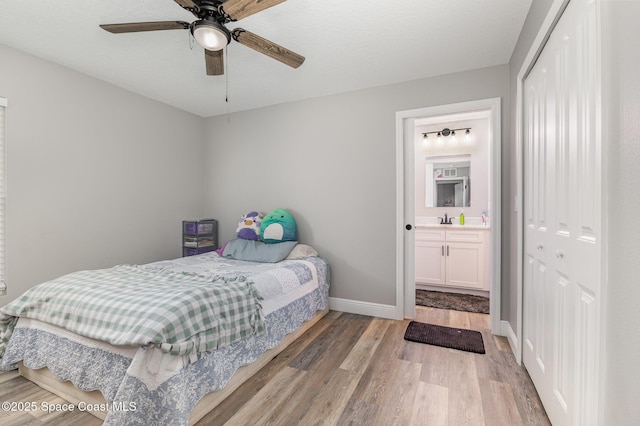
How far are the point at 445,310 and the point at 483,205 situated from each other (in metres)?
1.73

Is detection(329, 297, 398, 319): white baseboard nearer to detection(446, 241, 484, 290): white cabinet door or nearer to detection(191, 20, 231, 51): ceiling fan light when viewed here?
detection(446, 241, 484, 290): white cabinet door

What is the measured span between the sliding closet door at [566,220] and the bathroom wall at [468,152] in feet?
7.71

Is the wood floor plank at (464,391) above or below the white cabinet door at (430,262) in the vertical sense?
below

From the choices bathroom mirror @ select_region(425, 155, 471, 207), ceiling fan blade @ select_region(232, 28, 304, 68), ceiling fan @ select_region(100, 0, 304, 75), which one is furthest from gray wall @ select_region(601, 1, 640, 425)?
bathroom mirror @ select_region(425, 155, 471, 207)

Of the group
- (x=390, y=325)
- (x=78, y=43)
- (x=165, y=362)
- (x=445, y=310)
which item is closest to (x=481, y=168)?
(x=445, y=310)

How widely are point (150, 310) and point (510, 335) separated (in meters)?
2.72

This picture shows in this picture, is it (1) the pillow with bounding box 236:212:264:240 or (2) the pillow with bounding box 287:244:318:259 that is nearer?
(2) the pillow with bounding box 287:244:318:259

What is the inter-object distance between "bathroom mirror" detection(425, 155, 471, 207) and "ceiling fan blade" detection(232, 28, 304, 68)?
3.03 meters

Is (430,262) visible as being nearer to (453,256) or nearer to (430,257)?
(430,257)

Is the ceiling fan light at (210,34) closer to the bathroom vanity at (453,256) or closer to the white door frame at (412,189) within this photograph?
the white door frame at (412,189)

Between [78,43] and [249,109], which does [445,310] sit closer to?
[249,109]

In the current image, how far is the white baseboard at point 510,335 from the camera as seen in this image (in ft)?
7.14

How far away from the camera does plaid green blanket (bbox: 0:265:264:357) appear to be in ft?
4.76

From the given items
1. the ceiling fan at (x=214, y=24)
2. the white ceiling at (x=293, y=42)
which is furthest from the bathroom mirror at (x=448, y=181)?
the ceiling fan at (x=214, y=24)
